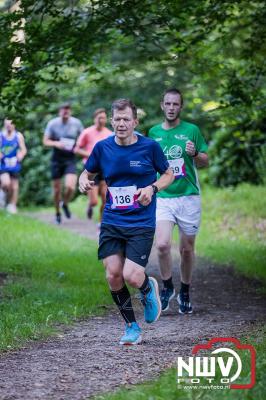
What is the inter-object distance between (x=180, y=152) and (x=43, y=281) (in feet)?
9.86

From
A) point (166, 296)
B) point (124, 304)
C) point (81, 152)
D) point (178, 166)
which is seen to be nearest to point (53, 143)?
point (81, 152)

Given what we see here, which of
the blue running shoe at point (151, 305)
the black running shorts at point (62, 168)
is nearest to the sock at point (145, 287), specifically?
the blue running shoe at point (151, 305)

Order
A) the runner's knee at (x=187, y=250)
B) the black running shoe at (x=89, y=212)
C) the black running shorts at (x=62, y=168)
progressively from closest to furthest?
the runner's knee at (x=187, y=250)
the black running shorts at (x=62, y=168)
the black running shoe at (x=89, y=212)

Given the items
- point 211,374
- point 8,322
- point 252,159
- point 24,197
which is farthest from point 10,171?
point 211,374

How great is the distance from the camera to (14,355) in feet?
23.1

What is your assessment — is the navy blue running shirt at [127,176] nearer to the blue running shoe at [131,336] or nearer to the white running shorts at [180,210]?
the blue running shoe at [131,336]

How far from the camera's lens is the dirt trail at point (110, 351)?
5863 mm

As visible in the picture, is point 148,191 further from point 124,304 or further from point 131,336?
point 131,336

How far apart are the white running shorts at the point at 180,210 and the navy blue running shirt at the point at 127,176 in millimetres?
1643

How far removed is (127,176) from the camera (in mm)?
7238

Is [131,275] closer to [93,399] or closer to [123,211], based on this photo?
[123,211]

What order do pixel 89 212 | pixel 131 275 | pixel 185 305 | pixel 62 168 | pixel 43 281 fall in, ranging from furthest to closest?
pixel 89 212, pixel 62 168, pixel 43 281, pixel 185 305, pixel 131 275

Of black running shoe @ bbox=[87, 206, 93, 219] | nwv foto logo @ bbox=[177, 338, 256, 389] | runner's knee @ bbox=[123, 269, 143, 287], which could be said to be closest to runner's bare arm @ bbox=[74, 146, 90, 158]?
black running shoe @ bbox=[87, 206, 93, 219]

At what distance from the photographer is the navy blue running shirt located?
7199mm
